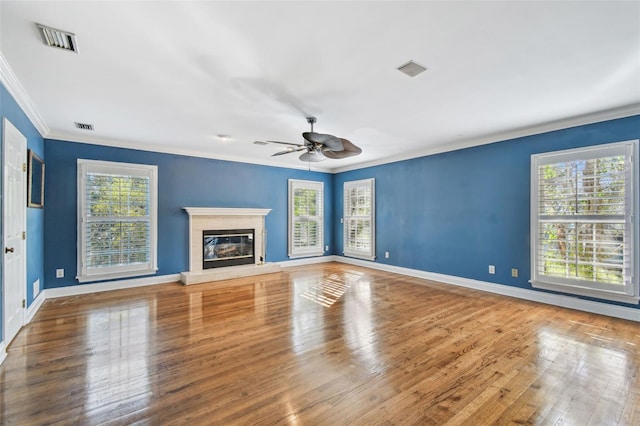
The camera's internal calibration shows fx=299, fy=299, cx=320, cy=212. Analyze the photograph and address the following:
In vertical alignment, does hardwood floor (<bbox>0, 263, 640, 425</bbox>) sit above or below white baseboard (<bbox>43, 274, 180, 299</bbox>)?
below

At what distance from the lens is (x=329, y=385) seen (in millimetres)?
2256

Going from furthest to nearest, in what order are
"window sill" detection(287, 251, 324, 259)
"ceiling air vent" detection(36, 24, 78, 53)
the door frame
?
"window sill" detection(287, 251, 324, 259)
the door frame
"ceiling air vent" detection(36, 24, 78, 53)

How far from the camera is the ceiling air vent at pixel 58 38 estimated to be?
Result: 6.91 feet

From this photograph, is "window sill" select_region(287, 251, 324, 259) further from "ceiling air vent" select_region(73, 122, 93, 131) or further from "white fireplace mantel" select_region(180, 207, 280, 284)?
"ceiling air vent" select_region(73, 122, 93, 131)

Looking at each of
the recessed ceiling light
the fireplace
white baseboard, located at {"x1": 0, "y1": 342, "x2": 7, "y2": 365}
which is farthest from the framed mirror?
the recessed ceiling light

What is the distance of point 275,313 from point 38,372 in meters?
2.25

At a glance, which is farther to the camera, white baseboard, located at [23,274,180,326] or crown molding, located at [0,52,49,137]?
white baseboard, located at [23,274,180,326]

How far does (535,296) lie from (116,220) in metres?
6.80

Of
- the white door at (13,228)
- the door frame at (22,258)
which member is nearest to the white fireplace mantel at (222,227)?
the door frame at (22,258)

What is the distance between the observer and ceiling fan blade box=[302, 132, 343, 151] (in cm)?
323

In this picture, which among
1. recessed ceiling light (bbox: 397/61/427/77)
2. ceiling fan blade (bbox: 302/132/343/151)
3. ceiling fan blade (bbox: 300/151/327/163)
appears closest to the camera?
recessed ceiling light (bbox: 397/61/427/77)

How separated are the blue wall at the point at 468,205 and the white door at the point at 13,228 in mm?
5954

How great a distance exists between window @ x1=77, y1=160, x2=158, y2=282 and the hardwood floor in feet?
2.82

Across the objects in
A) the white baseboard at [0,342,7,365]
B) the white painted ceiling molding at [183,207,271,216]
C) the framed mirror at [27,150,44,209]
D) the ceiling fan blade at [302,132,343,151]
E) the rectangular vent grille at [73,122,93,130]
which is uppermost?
the rectangular vent grille at [73,122,93,130]
